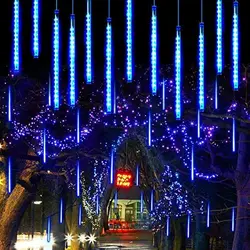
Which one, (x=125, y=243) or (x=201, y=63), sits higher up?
(x=201, y=63)

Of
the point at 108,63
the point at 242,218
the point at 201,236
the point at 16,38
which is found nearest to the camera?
the point at 16,38

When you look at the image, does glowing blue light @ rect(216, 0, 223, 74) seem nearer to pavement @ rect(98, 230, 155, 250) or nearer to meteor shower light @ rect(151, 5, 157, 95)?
meteor shower light @ rect(151, 5, 157, 95)

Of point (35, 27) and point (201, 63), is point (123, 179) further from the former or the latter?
point (35, 27)

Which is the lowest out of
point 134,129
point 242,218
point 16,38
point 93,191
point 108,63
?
Result: point 242,218

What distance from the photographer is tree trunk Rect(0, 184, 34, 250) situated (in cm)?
2417

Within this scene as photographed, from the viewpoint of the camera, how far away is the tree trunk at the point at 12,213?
24172 millimetres

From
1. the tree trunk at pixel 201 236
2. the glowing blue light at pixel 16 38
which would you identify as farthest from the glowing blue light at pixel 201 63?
the tree trunk at pixel 201 236

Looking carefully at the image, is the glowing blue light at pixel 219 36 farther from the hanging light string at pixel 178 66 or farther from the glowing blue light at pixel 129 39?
the glowing blue light at pixel 129 39

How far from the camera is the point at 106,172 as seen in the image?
3378cm

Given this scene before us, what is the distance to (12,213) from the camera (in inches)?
952

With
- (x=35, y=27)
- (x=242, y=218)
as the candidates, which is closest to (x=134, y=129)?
(x=242, y=218)

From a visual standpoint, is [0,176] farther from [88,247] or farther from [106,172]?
[88,247]

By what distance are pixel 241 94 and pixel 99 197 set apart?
17430mm

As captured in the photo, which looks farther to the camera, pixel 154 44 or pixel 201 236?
pixel 201 236
